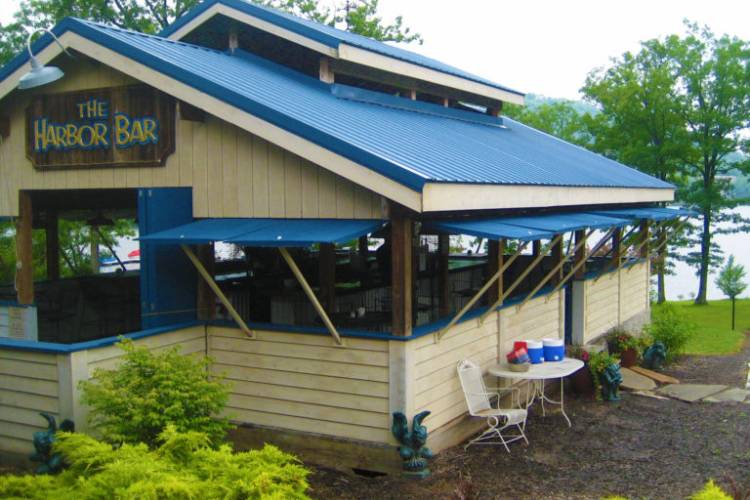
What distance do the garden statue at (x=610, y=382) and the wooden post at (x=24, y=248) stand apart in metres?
8.78

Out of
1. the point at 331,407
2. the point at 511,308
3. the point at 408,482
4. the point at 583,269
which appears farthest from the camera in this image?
the point at 583,269

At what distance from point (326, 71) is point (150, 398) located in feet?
21.8

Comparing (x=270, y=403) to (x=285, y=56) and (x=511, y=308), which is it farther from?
(x=285, y=56)

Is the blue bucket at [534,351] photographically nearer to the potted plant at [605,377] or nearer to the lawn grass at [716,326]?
the potted plant at [605,377]

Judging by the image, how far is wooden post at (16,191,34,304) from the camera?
1072 centimetres

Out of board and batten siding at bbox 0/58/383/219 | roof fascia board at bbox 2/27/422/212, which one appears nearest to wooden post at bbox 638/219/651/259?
board and batten siding at bbox 0/58/383/219

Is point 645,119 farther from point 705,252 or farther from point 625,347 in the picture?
point 625,347

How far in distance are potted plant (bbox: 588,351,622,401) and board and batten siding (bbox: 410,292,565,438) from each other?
101 centimetres

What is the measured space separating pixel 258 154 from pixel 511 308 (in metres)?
4.64

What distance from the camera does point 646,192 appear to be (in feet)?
57.2

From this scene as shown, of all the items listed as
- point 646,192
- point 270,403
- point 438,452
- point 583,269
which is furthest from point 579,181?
point 270,403

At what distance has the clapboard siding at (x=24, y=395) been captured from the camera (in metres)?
8.01

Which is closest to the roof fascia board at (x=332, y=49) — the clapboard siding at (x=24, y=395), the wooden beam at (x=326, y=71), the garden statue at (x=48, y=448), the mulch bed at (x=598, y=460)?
the wooden beam at (x=326, y=71)

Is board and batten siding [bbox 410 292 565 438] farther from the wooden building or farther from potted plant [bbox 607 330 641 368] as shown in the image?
potted plant [bbox 607 330 641 368]
